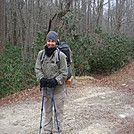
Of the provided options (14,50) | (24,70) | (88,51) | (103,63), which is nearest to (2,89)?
(24,70)

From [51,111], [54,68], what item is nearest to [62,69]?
[54,68]

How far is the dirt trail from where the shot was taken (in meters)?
5.38

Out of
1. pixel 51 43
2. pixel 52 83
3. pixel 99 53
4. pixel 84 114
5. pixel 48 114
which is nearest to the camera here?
pixel 52 83

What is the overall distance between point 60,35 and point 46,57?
713 cm

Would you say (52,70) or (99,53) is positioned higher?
(52,70)

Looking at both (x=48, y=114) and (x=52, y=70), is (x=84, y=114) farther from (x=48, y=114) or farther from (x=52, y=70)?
(x=52, y=70)

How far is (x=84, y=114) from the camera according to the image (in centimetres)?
638

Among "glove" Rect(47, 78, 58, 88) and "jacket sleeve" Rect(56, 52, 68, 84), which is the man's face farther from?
"glove" Rect(47, 78, 58, 88)

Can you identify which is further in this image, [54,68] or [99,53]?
[99,53]

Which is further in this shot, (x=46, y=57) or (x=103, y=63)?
(x=103, y=63)

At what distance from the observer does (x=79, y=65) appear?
1307cm

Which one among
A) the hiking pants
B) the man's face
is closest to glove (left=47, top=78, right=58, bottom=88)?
the hiking pants

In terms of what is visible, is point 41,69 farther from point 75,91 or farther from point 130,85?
point 130,85

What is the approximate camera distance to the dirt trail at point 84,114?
538 cm
